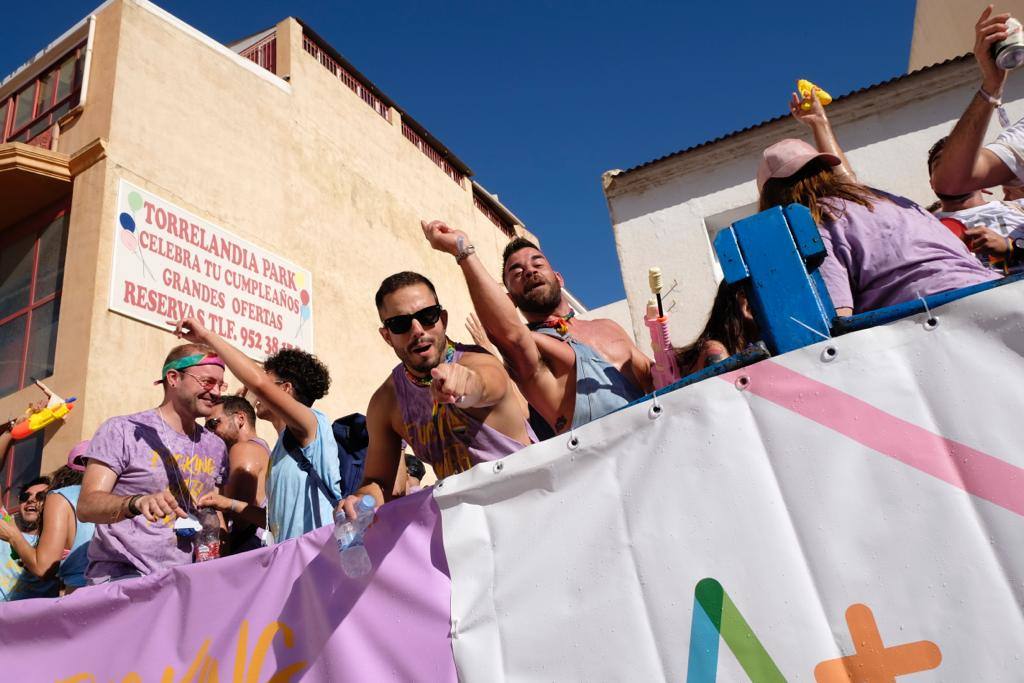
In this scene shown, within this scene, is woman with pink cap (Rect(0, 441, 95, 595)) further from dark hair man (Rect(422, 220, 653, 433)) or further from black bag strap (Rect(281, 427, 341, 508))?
dark hair man (Rect(422, 220, 653, 433))

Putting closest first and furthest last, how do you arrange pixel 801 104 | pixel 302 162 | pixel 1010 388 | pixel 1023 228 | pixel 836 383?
pixel 1010 388
pixel 836 383
pixel 1023 228
pixel 801 104
pixel 302 162

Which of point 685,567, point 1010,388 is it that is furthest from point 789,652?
point 1010,388

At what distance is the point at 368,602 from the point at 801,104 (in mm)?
2817

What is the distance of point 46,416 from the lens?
688 cm

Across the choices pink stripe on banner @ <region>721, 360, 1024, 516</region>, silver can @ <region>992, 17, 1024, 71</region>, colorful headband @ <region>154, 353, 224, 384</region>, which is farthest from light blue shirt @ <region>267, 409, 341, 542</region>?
silver can @ <region>992, 17, 1024, 71</region>

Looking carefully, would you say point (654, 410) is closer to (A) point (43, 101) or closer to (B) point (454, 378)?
(B) point (454, 378)

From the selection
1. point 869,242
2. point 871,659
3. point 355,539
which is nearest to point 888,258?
point 869,242

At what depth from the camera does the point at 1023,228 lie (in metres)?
2.95

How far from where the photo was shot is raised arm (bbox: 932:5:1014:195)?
8.16 ft

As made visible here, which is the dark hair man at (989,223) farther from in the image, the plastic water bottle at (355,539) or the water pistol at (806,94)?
the plastic water bottle at (355,539)

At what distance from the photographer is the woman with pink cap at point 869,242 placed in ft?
7.11

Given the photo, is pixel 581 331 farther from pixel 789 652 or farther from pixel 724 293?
pixel 789 652

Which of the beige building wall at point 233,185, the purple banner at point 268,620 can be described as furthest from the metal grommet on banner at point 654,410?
the beige building wall at point 233,185

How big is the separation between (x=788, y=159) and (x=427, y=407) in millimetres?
1536
